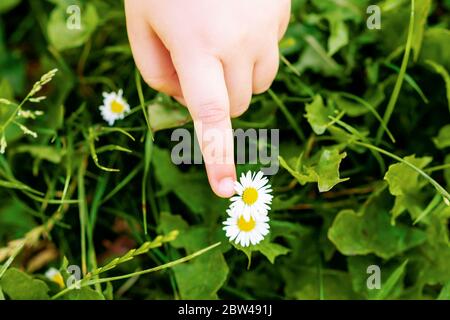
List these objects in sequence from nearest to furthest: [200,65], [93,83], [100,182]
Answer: [200,65] < [100,182] < [93,83]

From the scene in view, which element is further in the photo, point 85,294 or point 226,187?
point 85,294

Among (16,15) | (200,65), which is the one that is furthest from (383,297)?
(16,15)

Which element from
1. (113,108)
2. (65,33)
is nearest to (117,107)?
(113,108)

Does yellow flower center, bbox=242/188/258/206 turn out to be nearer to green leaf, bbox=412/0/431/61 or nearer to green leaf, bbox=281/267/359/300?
green leaf, bbox=281/267/359/300

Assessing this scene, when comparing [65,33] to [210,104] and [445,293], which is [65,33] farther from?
[445,293]

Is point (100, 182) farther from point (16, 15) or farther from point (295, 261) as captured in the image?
point (16, 15)

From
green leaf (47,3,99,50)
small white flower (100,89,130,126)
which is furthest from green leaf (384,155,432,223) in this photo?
green leaf (47,3,99,50)
